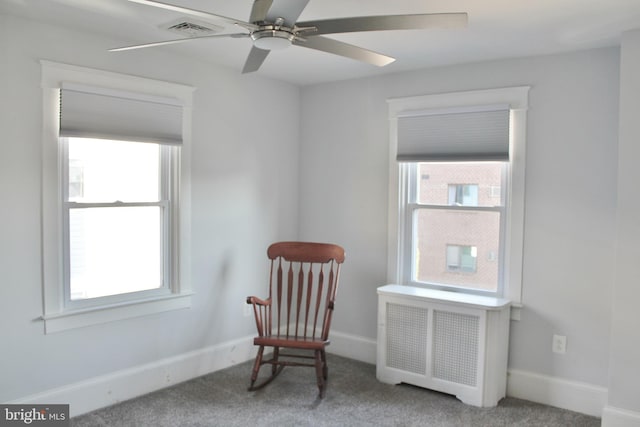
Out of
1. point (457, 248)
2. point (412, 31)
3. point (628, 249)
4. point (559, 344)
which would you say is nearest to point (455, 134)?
point (457, 248)

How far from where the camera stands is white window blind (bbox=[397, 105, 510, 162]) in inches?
141

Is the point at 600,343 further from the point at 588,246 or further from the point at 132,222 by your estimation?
the point at 132,222

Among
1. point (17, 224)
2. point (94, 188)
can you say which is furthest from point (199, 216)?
point (17, 224)

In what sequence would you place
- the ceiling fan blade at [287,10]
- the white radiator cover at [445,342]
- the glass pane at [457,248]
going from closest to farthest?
1. the ceiling fan blade at [287,10]
2. the white radiator cover at [445,342]
3. the glass pane at [457,248]

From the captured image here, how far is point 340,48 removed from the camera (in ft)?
→ 7.56

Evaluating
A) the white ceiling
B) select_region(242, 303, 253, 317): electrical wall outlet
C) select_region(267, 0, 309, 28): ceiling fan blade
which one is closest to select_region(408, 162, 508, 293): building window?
the white ceiling

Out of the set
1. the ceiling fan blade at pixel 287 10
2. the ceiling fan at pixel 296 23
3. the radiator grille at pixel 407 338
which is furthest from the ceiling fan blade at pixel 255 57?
the radiator grille at pixel 407 338

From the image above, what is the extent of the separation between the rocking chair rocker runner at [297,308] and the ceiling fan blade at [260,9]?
2.19 m

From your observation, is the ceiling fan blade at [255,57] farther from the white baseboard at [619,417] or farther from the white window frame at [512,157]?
the white baseboard at [619,417]

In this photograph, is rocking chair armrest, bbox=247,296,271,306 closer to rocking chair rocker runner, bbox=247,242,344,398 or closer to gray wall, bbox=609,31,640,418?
rocking chair rocker runner, bbox=247,242,344,398

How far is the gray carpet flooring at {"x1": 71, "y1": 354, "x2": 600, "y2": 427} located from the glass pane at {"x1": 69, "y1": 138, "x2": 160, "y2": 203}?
4.53 feet

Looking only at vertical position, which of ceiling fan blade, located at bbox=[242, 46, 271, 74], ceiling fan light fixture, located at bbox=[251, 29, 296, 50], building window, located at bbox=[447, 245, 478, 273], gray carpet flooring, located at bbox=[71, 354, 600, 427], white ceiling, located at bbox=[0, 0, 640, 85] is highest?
white ceiling, located at bbox=[0, 0, 640, 85]

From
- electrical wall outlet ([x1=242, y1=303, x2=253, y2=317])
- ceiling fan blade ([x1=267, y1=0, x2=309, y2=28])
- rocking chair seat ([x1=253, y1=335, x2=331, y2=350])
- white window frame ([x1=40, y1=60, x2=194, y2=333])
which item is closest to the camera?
ceiling fan blade ([x1=267, y1=0, x2=309, y2=28])

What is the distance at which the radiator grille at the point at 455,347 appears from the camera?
3428 mm
